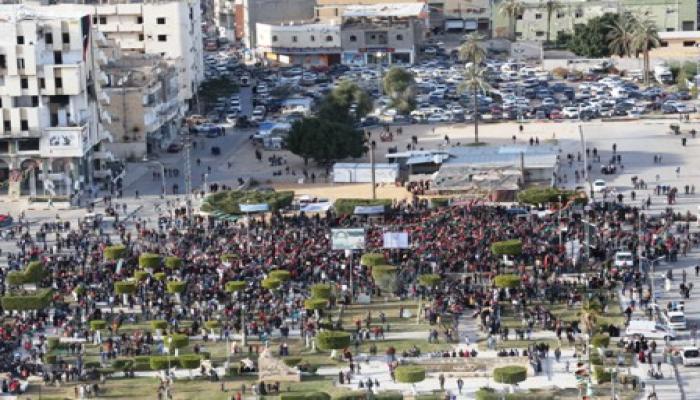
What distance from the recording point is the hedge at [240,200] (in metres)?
113

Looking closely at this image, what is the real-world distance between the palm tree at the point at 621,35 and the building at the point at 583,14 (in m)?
7.97

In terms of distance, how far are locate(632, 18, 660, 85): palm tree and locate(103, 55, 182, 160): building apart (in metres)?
44.0

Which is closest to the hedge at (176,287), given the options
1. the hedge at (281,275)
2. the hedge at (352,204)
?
the hedge at (281,275)

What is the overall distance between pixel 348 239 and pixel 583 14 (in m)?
101

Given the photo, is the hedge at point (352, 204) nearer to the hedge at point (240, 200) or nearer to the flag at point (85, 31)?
the hedge at point (240, 200)

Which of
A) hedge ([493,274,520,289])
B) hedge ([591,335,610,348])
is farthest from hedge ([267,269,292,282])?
hedge ([591,335,610,348])

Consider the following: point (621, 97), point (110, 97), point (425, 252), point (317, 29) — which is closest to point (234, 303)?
point (425, 252)

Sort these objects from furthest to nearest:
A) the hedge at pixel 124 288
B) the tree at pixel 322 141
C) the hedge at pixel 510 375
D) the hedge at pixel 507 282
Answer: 1. the tree at pixel 322 141
2. the hedge at pixel 124 288
3. the hedge at pixel 507 282
4. the hedge at pixel 510 375

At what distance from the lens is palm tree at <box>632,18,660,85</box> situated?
168875mm

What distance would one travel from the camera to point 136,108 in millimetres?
138500

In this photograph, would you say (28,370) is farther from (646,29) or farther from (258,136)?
(646,29)

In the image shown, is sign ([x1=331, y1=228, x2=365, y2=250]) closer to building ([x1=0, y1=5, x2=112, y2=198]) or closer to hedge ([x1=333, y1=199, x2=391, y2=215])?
hedge ([x1=333, y1=199, x2=391, y2=215])

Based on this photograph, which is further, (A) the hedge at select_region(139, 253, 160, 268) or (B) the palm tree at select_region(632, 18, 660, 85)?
(B) the palm tree at select_region(632, 18, 660, 85)


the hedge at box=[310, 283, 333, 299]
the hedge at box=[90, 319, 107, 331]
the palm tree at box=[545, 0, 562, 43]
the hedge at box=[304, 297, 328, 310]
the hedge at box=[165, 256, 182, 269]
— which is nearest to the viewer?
the hedge at box=[90, 319, 107, 331]
